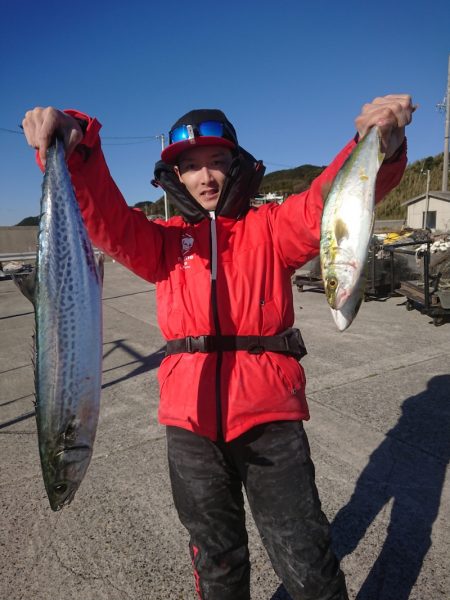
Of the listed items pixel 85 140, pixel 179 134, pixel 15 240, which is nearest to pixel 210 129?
pixel 179 134

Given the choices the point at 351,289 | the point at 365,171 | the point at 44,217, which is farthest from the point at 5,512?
the point at 365,171

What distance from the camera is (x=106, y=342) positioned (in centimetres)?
755

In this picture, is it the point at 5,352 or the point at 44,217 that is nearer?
the point at 44,217

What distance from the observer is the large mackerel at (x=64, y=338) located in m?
1.47

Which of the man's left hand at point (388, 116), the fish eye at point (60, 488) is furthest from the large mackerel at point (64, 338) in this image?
the man's left hand at point (388, 116)

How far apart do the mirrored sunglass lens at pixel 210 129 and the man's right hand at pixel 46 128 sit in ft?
2.31

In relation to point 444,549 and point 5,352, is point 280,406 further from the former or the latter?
point 5,352

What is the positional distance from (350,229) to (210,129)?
1037mm

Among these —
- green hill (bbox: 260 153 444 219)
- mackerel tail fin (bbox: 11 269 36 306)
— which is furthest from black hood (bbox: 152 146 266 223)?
green hill (bbox: 260 153 444 219)

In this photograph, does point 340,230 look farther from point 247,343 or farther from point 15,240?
point 15,240

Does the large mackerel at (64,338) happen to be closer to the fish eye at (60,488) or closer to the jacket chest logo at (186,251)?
the fish eye at (60,488)

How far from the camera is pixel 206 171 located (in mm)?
2225

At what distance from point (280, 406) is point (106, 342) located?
6044 mm

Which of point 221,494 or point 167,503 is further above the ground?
point 221,494
